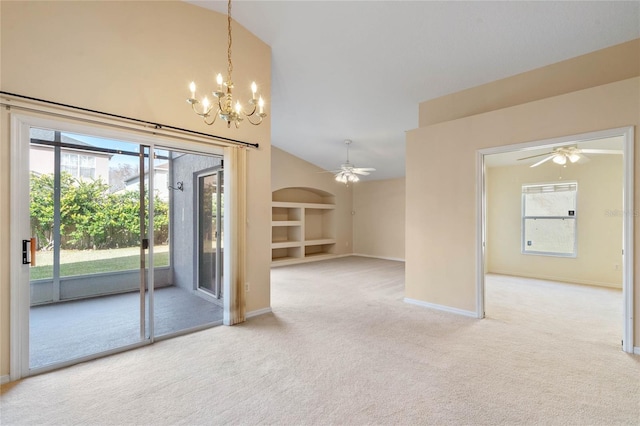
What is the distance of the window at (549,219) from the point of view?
20.2ft

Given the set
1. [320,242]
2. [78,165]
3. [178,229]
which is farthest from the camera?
[320,242]

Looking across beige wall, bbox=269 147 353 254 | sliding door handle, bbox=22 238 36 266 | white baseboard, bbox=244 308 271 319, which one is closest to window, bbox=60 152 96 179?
sliding door handle, bbox=22 238 36 266

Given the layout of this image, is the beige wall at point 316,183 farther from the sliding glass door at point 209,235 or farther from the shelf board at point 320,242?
the sliding glass door at point 209,235

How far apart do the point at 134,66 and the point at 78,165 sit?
2.54 m

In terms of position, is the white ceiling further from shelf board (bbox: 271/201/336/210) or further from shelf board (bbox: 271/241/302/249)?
shelf board (bbox: 271/241/302/249)

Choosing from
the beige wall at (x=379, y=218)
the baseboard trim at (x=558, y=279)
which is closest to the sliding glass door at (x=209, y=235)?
the beige wall at (x=379, y=218)

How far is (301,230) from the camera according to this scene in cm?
921

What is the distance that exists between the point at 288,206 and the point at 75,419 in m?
7.00

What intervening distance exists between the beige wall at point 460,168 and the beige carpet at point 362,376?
1.91 feet

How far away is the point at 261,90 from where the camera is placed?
4.12 metres

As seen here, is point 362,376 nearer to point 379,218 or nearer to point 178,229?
point 178,229

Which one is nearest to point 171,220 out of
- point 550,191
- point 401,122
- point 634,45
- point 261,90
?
point 261,90

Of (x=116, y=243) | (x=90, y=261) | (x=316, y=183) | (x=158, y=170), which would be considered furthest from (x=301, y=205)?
(x=90, y=261)

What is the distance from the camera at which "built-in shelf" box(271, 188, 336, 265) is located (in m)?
8.94
